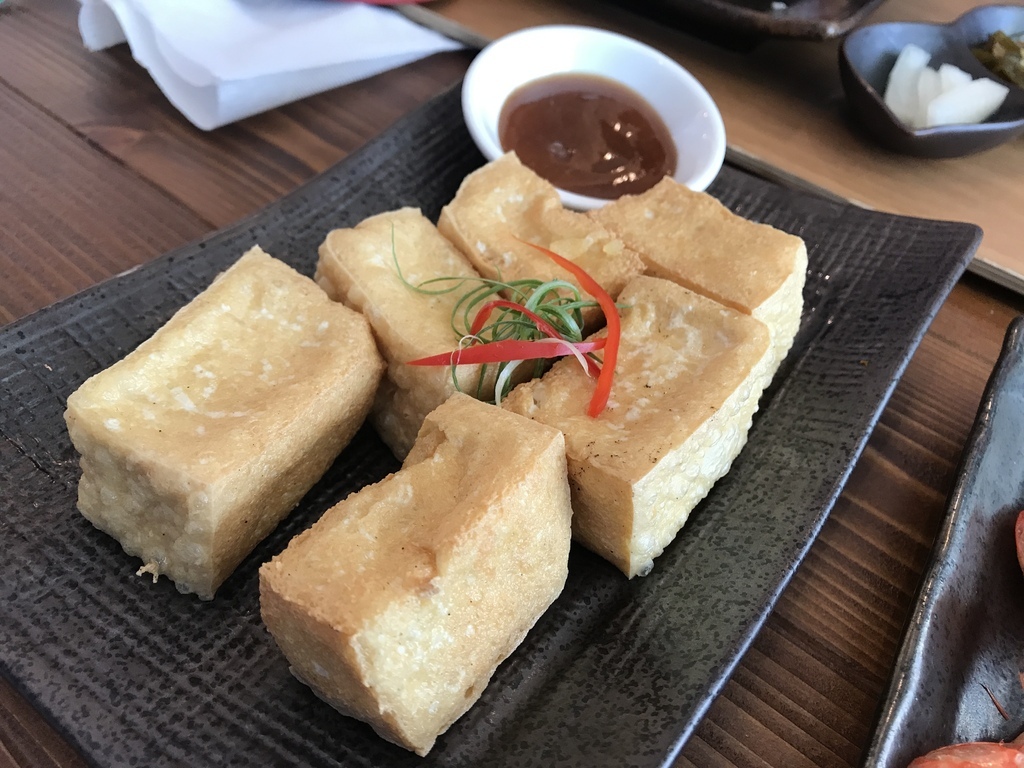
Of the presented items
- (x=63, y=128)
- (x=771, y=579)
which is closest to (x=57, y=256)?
(x=63, y=128)

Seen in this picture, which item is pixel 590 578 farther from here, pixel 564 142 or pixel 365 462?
pixel 564 142

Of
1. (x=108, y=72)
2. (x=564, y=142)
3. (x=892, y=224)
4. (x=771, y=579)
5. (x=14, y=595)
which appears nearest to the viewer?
(x=14, y=595)

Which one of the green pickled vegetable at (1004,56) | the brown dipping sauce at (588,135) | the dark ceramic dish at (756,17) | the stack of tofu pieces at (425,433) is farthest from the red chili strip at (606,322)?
the green pickled vegetable at (1004,56)

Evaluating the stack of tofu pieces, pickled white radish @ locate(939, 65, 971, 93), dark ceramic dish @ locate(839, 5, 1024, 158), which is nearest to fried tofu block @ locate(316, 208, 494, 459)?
the stack of tofu pieces

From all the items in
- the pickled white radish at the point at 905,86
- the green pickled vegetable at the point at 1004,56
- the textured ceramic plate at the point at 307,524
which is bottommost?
the textured ceramic plate at the point at 307,524

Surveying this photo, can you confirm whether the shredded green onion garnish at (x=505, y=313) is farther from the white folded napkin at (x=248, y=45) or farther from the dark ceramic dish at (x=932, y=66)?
the dark ceramic dish at (x=932, y=66)

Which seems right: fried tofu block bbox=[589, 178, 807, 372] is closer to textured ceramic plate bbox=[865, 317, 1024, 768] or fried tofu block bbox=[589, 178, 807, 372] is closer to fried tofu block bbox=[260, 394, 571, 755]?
textured ceramic plate bbox=[865, 317, 1024, 768]
